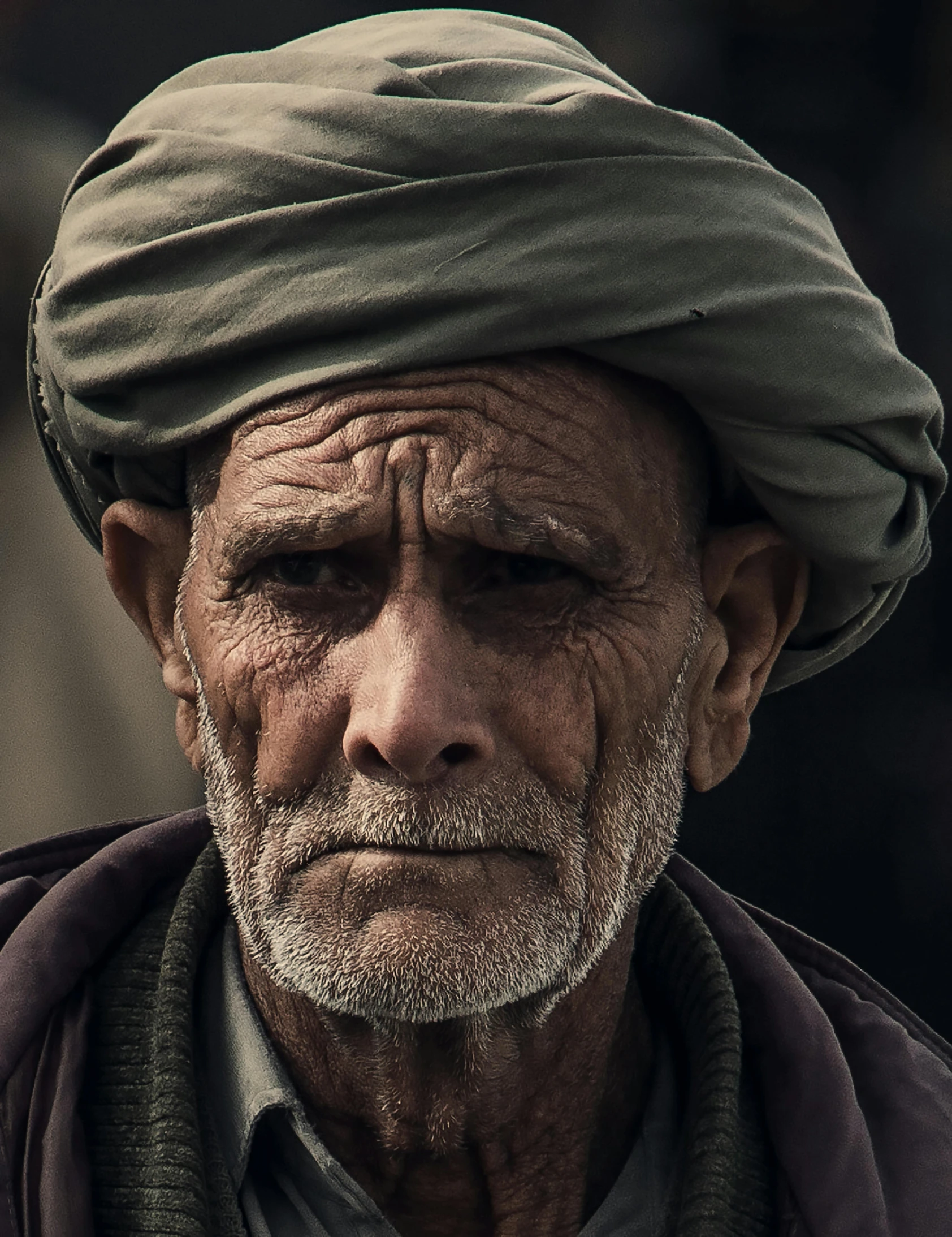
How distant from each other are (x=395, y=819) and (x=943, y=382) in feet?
7.07

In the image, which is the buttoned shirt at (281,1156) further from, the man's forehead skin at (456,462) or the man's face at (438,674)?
the man's forehead skin at (456,462)

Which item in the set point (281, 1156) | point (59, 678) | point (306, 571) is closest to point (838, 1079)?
point (281, 1156)

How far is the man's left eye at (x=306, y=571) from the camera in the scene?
2.23 meters

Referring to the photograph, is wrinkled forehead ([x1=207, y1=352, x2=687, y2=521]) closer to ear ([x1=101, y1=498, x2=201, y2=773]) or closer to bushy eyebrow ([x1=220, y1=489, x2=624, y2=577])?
bushy eyebrow ([x1=220, y1=489, x2=624, y2=577])

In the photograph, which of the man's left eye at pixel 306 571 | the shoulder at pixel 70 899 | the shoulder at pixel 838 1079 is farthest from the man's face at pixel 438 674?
the shoulder at pixel 838 1079

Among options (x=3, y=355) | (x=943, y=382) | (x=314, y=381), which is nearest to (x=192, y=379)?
(x=314, y=381)

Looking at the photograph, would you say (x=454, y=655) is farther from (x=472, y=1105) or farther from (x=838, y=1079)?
(x=838, y=1079)

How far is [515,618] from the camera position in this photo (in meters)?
2.24

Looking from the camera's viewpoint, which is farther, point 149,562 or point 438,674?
point 149,562

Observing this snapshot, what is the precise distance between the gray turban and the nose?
33 centimetres

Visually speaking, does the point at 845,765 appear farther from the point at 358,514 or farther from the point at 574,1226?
the point at 358,514

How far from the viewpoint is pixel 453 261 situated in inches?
82.7

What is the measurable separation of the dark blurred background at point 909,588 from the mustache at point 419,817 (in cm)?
180

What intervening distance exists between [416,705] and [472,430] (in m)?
0.37
